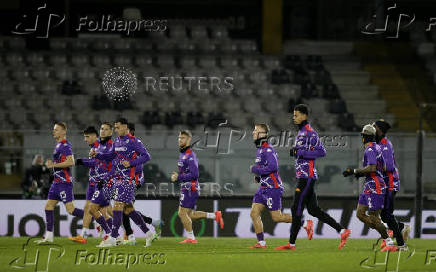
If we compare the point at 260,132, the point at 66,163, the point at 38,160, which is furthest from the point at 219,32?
the point at 260,132

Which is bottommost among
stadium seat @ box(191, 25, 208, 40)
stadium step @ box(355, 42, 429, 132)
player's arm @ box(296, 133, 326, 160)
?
player's arm @ box(296, 133, 326, 160)

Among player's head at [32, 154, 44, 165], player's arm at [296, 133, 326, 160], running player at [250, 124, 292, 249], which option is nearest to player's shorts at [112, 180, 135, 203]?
running player at [250, 124, 292, 249]

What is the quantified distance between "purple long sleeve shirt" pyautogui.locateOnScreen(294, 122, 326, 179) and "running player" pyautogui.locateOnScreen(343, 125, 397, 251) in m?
0.75

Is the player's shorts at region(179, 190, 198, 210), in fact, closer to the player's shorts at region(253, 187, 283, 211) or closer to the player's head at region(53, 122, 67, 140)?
the player's shorts at region(253, 187, 283, 211)

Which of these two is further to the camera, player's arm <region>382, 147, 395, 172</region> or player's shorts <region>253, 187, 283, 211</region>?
player's shorts <region>253, 187, 283, 211</region>

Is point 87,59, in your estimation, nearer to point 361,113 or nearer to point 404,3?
point 361,113

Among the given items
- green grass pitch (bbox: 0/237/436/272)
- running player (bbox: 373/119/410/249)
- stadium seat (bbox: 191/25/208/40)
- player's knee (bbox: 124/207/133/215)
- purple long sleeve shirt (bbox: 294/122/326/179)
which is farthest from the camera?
stadium seat (bbox: 191/25/208/40)

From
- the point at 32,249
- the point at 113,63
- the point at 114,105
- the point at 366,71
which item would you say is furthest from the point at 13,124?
the point at 366,71

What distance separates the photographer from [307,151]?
45.8 ft

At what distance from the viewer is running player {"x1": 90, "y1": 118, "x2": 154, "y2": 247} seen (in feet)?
48.6

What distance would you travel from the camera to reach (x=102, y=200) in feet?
51.4

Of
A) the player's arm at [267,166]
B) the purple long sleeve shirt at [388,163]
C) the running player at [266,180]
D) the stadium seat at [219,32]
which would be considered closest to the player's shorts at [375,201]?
the purple long sleeve shirt at [388,163]

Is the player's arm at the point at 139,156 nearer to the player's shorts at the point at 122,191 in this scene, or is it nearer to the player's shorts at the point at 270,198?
the player's shorts at the point at 122,191

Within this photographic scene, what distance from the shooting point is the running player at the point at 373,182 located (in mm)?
14141
